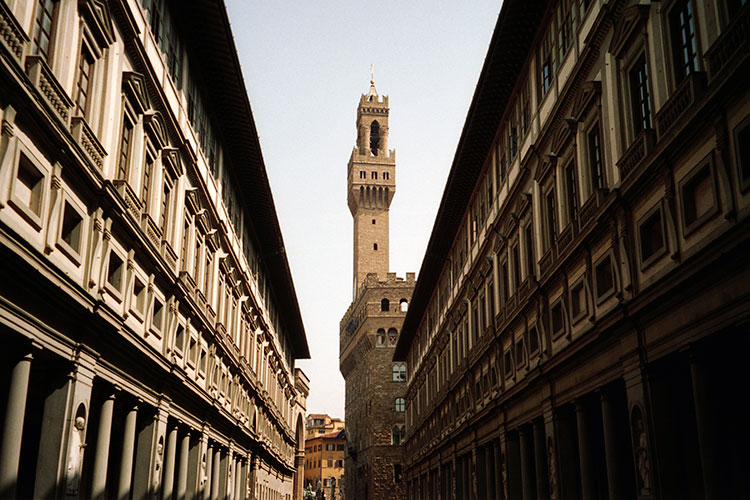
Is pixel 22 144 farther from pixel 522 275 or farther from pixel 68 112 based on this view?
pixel 522 275

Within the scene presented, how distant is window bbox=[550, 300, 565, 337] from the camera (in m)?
27.3

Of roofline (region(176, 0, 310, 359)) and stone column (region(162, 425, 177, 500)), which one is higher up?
roofline (region(176, 0, 310, 359))

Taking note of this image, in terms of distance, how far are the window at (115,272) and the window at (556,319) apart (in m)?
13.1

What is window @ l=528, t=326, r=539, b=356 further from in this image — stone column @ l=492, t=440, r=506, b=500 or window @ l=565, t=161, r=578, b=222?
stone column @ l=492, t=440, r=506, b=500

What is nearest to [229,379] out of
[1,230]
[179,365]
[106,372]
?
[179,365]

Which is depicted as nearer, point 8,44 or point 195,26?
point 8,44

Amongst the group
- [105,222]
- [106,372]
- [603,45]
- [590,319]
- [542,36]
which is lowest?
[106,372]

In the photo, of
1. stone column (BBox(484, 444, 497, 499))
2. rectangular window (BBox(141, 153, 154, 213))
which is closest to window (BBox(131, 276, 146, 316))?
rectangular window (BBox(141, 153, 154, 213))

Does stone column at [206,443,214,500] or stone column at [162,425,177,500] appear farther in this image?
stone column at [206,443,214,500]

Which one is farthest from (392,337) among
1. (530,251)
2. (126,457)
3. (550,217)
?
(126,457)

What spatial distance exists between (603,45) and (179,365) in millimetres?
17107

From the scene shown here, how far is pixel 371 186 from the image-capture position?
124312 millimetres

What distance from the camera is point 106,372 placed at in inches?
851

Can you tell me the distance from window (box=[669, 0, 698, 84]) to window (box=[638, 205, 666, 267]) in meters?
2.96
